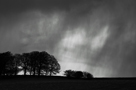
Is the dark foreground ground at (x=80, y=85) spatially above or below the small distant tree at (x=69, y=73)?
below

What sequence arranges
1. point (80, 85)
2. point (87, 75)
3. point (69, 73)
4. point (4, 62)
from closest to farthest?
point (80, 85) → point (4, 62) → point (87, 75) → point (69, 73)

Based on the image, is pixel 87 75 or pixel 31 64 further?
pixel 87 75

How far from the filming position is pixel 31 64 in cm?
7569

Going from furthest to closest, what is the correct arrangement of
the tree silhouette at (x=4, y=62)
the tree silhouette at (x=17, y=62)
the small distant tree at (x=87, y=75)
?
the small distant tree at (x=87, y=75) < the tree silhouette at (x=17, y=62) < the tree silhouette at (x=4, y=62)

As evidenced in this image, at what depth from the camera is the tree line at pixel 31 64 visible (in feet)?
239

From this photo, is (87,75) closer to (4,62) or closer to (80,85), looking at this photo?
(4,62)

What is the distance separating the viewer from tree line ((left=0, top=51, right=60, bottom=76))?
72762 millimetres

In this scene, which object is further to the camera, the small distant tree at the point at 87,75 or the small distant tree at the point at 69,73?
the small distant tree at the point at 69,73

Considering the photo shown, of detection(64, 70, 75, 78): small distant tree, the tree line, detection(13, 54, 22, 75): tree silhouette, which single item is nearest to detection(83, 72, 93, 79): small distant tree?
detection(64, 70, 75, 78): small distant tree

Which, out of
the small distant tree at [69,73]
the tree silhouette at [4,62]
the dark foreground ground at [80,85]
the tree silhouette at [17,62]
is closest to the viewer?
the dark foreground ground at [80,85]

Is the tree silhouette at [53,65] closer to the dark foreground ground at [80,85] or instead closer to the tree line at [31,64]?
the tree line at [31,64]

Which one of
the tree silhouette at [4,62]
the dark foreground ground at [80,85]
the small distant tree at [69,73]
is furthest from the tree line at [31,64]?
the dark foreground ground at [80,85]

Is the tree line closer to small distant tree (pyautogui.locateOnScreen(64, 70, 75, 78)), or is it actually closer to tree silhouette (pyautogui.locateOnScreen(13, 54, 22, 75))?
tree silhouette (pyautogui.locateOnScreen(13, 54, 22, 75))

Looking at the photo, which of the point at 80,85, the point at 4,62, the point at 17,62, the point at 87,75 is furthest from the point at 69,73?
the point at 80,85
